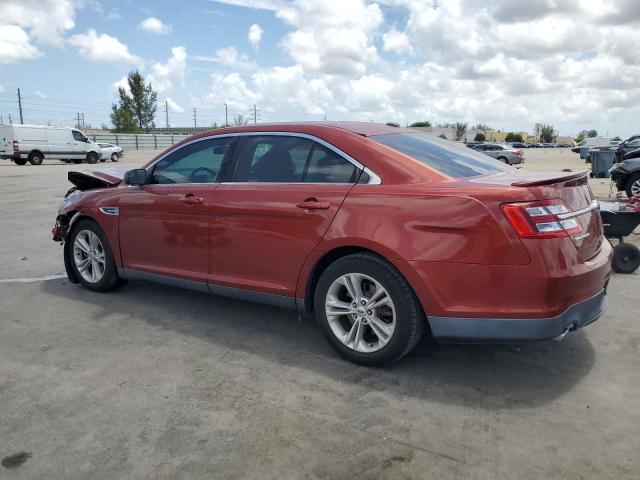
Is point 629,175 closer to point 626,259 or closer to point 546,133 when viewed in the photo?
point 626,259

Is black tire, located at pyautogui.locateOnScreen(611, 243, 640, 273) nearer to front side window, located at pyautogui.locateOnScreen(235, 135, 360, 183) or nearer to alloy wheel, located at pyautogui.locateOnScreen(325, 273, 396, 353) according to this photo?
alloy wheel, located at pyautogui.locateOnScreen(325, 273, 396, 353)

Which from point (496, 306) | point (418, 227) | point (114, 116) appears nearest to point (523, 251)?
point (496, 306)

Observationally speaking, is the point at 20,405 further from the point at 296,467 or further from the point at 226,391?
the point at 296,467

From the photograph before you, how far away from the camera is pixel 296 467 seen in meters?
2.54

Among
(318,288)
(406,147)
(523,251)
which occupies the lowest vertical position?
(318,288)

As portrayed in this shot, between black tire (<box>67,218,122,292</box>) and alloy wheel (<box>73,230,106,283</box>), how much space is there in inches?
1.4

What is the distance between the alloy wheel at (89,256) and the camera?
5312 mm

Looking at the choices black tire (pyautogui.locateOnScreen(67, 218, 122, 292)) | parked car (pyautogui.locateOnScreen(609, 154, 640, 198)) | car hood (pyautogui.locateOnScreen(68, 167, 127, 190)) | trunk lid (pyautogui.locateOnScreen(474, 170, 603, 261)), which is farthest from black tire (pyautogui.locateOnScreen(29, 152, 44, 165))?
trunk lid (pyautogui.locateOnScreen(474, 170, 603, 261))

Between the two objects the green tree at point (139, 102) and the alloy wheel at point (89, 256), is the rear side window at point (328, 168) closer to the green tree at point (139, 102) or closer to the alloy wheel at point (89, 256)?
the alloy wheel at point (89, 256)

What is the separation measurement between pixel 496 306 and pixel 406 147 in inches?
49.9

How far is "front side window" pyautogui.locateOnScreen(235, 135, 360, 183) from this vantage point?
3707 mm

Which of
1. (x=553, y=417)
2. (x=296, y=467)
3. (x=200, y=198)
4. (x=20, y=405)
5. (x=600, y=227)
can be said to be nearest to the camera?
(x=296, y=467)

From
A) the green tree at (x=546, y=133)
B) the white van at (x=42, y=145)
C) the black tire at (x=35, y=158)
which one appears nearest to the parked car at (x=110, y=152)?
the white van at (x=42, y=145)

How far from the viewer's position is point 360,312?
3.53 metres
